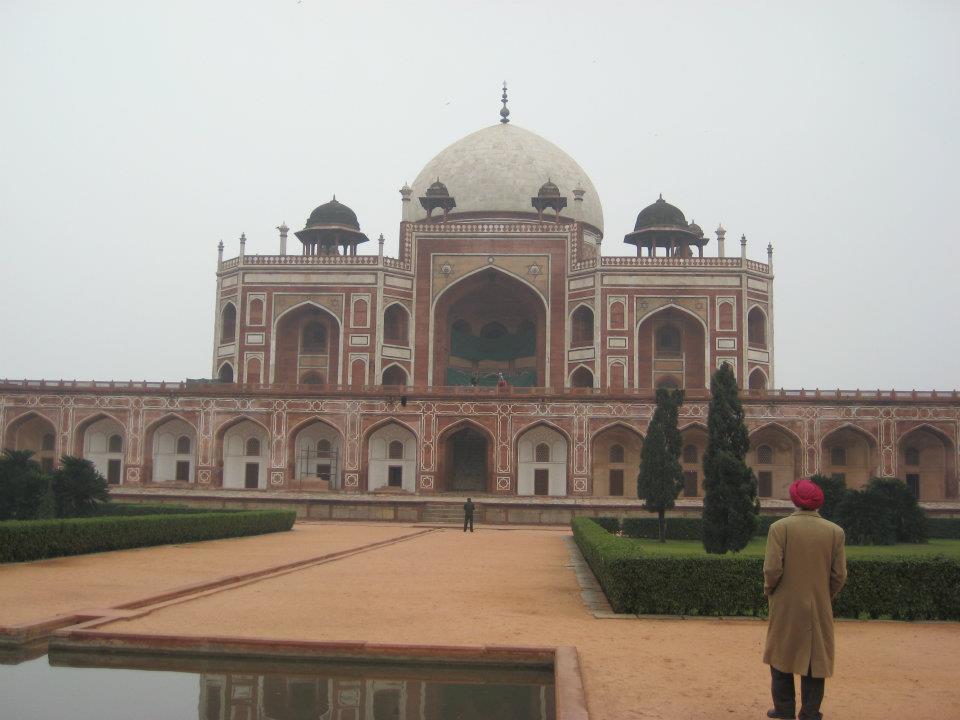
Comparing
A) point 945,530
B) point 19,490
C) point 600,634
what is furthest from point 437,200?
point 600,634

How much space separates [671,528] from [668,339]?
1451cm

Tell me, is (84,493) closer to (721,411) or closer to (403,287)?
(721,411)

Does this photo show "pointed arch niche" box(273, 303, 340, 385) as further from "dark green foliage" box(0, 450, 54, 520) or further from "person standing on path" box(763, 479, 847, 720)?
"person standing on path" box(763, 479, 847, 720)

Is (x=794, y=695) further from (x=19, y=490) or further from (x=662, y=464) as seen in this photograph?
(x=662, y=464)

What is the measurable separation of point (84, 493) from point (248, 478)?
14444 mm

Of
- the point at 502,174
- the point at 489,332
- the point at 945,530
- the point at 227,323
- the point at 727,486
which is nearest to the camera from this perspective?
the point at 727,486

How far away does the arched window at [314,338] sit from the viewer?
38875 mm

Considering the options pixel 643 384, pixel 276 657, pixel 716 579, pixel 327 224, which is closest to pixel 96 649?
pixel 276 657

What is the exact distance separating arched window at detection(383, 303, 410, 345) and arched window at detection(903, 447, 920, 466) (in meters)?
17.6

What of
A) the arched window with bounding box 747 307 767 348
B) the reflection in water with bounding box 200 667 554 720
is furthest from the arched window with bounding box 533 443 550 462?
the reflection in water with bounding box 200 667 554 720

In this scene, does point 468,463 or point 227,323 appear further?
point 227,323

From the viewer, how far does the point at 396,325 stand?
3875 centimetres

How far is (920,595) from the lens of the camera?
29.9 ft

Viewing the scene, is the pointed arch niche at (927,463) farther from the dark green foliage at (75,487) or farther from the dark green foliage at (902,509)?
the dark green foliage at (75,487)
